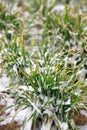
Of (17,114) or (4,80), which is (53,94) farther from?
(4,80)

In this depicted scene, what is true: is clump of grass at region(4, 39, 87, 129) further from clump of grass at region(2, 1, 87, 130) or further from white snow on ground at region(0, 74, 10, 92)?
→ white snow on ground at region(0, 74, 10, 92)

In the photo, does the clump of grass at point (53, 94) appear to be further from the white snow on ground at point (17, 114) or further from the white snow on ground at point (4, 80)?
the white snow on ground at point (4, 80)

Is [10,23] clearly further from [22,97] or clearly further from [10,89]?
[22,97]

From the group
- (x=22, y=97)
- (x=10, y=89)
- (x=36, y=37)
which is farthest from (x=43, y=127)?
(x=36, y=37)

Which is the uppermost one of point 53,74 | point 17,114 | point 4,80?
point 4,80

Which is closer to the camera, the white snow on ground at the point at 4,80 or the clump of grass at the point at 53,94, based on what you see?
the clump of grass at the point at 53,94

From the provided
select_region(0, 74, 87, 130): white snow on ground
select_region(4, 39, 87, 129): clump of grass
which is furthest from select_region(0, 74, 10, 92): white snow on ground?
select_region(4, 39, 87, 129): clump of grass

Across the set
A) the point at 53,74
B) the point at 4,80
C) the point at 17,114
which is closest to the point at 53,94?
the point at 53,74

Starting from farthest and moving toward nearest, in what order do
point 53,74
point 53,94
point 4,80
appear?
point 4,80 < point 53,74 < point 53,94

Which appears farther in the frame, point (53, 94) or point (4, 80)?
point (4, 80)

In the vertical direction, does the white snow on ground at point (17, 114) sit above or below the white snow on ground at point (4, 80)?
below

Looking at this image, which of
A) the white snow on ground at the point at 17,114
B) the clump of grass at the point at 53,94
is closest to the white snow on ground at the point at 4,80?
the white snow on ground at the point at 17,114
